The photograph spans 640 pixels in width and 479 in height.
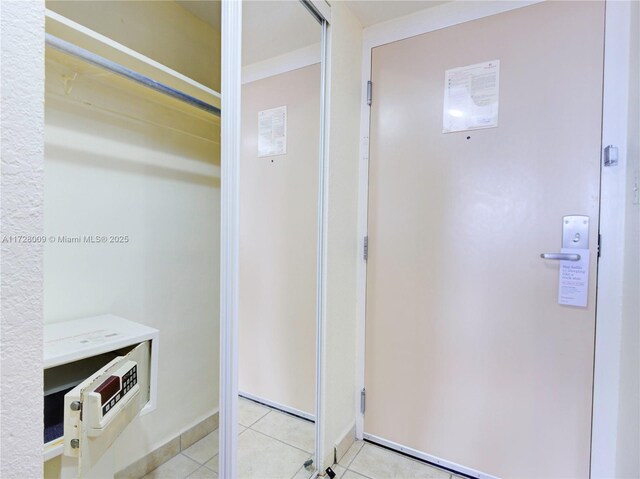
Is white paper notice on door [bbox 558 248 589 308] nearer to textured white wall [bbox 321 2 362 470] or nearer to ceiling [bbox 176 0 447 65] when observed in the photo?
textured white wall [bbox 321 2 362 470]

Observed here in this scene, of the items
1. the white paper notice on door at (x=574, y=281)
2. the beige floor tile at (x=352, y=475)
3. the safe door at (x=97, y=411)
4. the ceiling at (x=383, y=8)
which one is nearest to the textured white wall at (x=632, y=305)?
the white paper notice on door at (x=574, y=281)

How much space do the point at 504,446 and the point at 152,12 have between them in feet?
8.06

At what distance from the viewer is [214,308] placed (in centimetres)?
122

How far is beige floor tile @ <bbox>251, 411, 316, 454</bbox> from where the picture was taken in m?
1.46

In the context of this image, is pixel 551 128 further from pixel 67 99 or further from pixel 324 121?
pixel 67 99

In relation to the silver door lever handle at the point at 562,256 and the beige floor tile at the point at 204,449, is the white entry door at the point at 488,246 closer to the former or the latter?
the silver door lever handle at the point at 562,256

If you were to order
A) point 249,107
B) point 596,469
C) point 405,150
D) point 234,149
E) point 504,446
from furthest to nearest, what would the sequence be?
point 405,150, point 504,446, point 596,469, point 249,107, point 234,149

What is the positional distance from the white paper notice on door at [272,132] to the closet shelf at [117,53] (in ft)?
0.76

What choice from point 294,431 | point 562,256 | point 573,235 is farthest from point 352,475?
point 573,235

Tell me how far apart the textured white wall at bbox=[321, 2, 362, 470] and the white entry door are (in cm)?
11

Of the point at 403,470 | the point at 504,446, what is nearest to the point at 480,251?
the point at 504,446

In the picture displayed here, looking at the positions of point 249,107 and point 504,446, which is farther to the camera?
point 504,446

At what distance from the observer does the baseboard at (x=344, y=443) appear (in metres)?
1.60

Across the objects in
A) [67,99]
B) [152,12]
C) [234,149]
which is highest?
[152,12]
